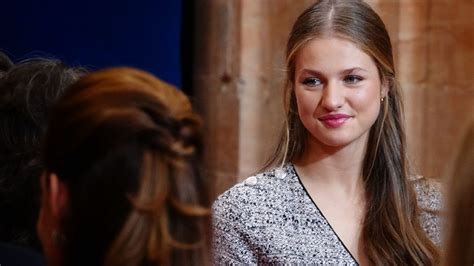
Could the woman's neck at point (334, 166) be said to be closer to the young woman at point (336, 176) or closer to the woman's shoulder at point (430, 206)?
the young woman at point (336, 176)

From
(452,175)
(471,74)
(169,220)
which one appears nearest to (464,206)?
(452,175)

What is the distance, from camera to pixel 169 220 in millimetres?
1280

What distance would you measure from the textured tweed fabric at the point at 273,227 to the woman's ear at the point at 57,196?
34.4 inches

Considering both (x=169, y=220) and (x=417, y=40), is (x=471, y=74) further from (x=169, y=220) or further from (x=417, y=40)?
(x=169, y=220)

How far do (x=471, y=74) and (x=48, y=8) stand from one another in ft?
4.09

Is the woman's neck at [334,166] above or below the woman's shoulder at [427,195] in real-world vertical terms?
above

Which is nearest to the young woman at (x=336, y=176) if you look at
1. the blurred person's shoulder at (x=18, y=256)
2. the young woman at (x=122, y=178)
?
the blurred person's shoulder at (x=18, y=256)

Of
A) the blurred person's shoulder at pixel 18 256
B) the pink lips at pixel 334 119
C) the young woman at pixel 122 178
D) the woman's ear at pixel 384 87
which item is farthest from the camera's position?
the woman's ear at pixel 384 87

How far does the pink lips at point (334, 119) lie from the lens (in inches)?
82.9

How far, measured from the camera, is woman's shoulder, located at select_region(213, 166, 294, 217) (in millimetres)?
2178

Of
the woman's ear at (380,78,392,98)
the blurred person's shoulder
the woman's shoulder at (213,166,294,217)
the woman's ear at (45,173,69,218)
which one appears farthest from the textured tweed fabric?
the woman's ear at (45,173,69,218)

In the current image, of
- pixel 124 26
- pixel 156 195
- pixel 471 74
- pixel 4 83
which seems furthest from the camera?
pixel 124 26

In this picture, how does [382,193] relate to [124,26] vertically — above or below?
below

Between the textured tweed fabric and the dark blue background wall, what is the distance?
1017 mm
